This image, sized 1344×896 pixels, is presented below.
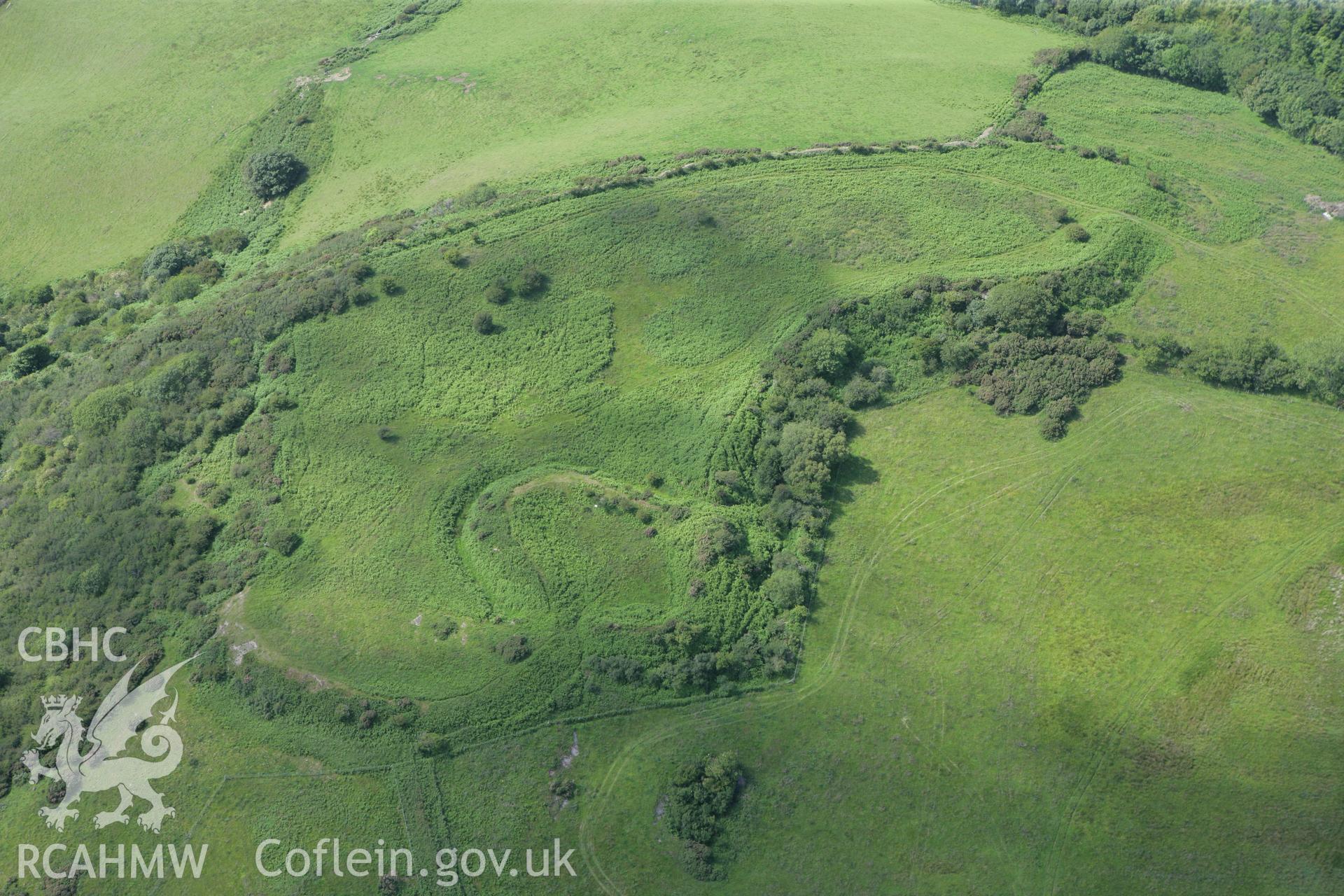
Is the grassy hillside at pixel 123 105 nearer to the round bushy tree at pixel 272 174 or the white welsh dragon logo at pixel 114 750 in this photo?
the round bushy tree at pixel 272 174

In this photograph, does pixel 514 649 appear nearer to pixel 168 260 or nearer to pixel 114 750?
pixel 114 750

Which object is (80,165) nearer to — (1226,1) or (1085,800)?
(1085,800)

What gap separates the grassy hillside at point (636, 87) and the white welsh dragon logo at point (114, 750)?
67181 mm

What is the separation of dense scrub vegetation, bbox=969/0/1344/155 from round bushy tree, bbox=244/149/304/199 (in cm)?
11555

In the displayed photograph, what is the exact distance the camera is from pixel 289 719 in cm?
7006

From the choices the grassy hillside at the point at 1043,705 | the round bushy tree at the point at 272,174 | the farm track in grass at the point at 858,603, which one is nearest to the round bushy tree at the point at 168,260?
the round bushy tree at the point at 272,174

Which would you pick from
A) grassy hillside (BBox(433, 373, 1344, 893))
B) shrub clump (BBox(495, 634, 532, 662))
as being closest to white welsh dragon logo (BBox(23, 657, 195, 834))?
grassy hillside (BBox(433, 373, 1344, 893))

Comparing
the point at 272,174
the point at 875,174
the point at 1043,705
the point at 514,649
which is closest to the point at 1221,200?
the point at 875,174

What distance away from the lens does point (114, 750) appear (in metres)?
69.9

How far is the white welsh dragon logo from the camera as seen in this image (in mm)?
67438

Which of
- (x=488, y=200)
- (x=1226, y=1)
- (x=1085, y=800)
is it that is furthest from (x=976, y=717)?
(x=1226, y=1)

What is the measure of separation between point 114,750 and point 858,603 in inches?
2569

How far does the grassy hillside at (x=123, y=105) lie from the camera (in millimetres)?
127250

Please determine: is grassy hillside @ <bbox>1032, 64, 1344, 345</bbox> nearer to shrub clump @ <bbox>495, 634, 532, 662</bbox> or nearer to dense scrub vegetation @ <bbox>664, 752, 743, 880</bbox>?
dense scrub vegetation @ <bbox>664, 752, 743, 880</bbox>
